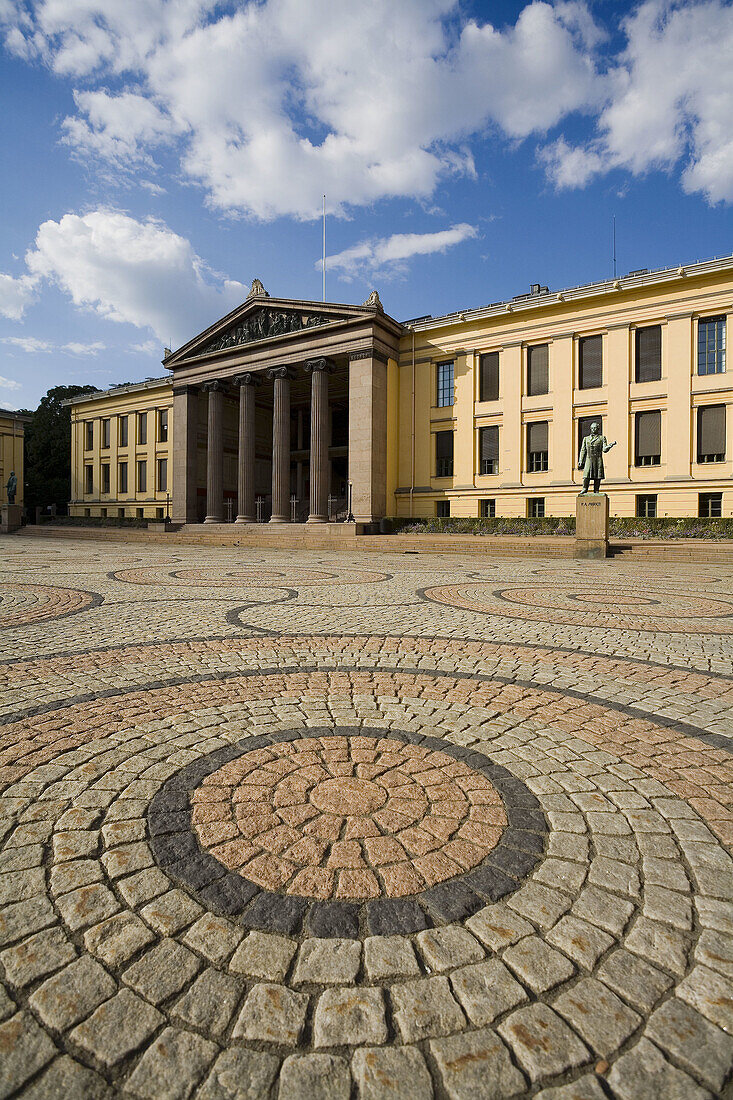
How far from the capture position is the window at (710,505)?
27.7 meters

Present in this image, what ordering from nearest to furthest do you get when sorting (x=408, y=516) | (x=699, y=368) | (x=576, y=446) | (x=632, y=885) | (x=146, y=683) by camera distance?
1. (x=632, y=885)
2. (x=146, y=683)
3. (x=699, y=368)
4. (x=576, y=446)
5. (x=408, y=516)

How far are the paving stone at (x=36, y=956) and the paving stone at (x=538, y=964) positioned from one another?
1334 millimetres

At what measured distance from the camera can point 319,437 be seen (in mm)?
35062

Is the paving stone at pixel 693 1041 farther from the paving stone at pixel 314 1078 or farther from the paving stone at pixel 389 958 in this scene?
the paving stone at pixel 314 1078

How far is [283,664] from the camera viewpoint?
489 cm

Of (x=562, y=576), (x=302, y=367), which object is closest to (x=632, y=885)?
(x=562, y=576)

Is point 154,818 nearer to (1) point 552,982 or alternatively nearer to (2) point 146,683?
(1) point 552,982

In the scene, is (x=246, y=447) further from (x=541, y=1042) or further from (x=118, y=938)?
(x=541, y=1042)

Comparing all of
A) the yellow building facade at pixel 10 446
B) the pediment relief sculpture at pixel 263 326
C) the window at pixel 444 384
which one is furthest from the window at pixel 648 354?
the yellow building facade at pixel 10 446

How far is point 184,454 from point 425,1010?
1710 inches

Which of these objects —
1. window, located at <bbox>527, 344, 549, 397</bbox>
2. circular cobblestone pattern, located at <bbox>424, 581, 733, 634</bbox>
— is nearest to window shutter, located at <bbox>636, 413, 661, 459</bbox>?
window, located at <bbox>527, 344, 549, 397</bbox>

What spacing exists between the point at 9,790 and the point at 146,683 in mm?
1658

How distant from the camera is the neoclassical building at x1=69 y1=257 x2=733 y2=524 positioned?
28.6 m

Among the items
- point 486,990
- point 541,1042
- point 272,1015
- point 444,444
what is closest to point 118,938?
point 272,1015
